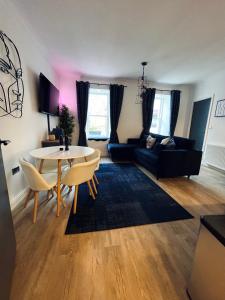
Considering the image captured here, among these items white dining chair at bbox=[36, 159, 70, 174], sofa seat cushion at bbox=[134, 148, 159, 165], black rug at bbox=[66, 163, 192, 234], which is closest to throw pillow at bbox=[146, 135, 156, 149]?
sofa seat cushion at bbox=[134, 148, 159, 165]

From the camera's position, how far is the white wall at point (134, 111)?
4.84 meters

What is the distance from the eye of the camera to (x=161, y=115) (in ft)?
17.7

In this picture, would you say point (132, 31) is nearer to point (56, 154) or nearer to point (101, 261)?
point (56, 154)

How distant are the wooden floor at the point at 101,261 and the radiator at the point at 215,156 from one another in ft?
8.21

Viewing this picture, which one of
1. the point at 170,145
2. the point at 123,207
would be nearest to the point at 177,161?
the point at 170,145

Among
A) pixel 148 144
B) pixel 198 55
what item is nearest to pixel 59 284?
pixel 148 144

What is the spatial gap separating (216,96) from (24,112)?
4.84 m

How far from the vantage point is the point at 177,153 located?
3.05 meters

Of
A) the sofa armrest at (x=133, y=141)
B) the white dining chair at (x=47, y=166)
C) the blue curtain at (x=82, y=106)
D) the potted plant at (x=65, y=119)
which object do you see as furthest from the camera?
the sofa armrest at (x=133, y=141)

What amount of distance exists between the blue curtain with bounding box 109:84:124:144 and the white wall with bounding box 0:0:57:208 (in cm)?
226

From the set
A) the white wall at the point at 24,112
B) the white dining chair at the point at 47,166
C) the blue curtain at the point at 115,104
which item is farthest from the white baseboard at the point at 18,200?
the blue curtain at the point at 115,104

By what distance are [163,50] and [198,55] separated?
808 millimetres

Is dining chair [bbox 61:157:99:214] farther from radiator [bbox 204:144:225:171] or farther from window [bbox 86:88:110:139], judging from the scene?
radiator [bbox 204:144:225:171]

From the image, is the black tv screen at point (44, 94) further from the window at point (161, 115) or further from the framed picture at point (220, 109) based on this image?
the framed picture at point (220, 109)
